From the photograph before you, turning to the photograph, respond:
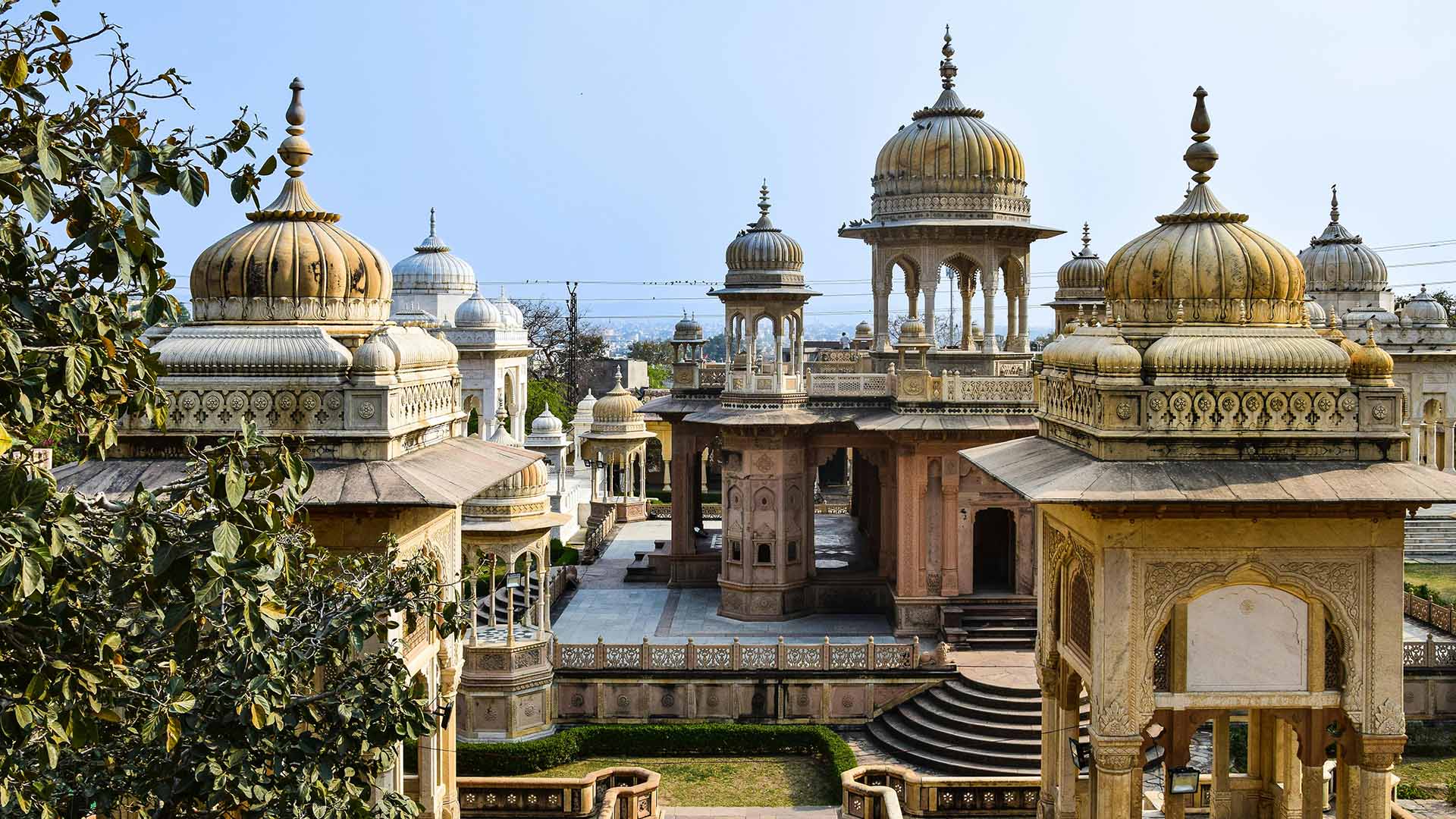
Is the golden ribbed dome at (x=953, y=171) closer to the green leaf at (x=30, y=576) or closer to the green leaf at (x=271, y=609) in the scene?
the green leaf at (x=271, y=609)

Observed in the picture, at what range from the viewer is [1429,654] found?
21.5 m

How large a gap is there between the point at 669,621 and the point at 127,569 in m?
20.2

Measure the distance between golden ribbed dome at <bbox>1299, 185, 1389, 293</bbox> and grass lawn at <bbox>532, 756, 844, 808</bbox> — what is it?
25.0 meters

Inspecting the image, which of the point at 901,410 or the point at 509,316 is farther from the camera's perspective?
the point at 509,316

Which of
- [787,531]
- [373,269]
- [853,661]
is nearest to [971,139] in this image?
[787,531]

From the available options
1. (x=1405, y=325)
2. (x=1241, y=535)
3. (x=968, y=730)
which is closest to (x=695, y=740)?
(x=968, y=730)

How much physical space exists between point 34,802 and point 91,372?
205 cm

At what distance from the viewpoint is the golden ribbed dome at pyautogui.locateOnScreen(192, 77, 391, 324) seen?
41.8ft

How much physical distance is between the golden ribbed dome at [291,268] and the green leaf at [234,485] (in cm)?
675

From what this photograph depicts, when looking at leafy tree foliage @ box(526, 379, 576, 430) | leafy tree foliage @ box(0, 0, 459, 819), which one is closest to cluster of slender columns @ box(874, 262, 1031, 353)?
leafy tree foliage @ box(0, 0, 459, 819)

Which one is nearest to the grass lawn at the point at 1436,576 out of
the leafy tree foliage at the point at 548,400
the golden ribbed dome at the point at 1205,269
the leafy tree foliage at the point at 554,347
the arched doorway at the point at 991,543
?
the arched doorway at the point at 991,543

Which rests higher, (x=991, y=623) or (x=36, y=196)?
(x=36, y=196)

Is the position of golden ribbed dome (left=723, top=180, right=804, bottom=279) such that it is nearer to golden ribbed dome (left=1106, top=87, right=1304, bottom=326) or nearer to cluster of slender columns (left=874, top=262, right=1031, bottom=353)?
cluster of slender columns (left=874, top=262, right=1031, bottom=353)

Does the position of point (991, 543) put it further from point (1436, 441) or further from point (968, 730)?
point (1436, 441)
